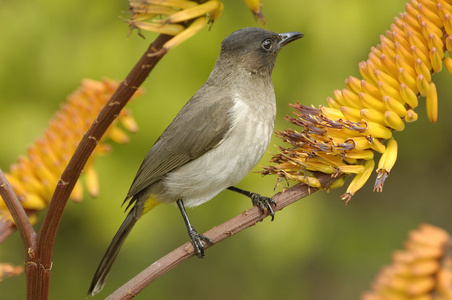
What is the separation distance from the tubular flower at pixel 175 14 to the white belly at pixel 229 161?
1733mm

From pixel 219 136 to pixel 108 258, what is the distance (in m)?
0.78

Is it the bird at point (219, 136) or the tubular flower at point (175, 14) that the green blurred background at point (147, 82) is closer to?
the bird at point (219, 136)

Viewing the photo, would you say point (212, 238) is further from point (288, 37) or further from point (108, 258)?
point (288, 37)

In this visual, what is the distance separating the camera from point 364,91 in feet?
6.15

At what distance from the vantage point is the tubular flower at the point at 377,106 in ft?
5.79

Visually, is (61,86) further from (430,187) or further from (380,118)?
(430,187)

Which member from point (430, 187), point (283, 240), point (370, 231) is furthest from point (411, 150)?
point (283, 240)

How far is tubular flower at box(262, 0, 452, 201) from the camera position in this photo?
177 cm

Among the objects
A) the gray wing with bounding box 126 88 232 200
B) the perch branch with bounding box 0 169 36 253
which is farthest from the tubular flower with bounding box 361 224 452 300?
the gray wing with bounding box 126 88 232 200

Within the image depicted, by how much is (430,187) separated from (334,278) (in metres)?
1.37

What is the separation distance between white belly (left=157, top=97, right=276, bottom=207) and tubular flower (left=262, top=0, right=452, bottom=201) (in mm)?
1083

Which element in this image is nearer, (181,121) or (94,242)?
(181,121)

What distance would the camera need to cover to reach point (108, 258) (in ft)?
9.23

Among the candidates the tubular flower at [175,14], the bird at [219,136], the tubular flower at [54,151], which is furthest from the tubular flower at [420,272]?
the bird at [219,136]
